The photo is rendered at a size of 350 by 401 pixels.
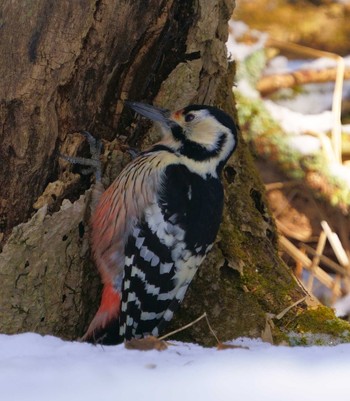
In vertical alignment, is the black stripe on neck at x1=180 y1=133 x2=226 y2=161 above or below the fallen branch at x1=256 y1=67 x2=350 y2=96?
below

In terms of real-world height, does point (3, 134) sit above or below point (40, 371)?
above

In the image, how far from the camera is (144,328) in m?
3.50

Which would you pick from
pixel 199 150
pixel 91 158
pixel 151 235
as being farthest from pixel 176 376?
pixel 199 150

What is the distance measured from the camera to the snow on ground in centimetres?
195

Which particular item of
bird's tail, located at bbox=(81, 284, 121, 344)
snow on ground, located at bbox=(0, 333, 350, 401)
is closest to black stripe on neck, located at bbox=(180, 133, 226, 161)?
bird's tail, located at bbox=(81, 284, 121, 344)

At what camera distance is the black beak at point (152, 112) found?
11.3 ft

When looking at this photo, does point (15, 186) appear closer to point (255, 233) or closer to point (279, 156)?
point (255, 233)

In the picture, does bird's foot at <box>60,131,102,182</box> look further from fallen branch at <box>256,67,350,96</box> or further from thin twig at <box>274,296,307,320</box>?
fallen branch at <box>256,67,350,96</box>

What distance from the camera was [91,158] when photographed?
349cm

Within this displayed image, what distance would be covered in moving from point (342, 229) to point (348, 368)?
4.81 metres

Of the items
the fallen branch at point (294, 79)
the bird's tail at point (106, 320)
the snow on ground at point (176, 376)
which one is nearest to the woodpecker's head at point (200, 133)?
the bird's tail at point (106, 320)

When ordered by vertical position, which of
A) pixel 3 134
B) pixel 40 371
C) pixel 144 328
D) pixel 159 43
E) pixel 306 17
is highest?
pixel 306 17

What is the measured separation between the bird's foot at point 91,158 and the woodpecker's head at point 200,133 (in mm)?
307

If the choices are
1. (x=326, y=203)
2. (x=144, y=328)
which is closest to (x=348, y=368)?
(x=144, y=328)
